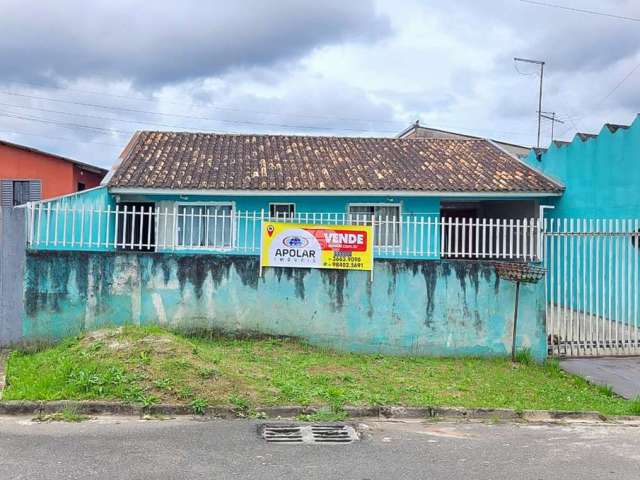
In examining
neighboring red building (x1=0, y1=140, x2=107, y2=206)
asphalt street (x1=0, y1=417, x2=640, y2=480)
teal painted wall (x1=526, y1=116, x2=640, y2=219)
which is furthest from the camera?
neighboring red building (x1=0, y1=140, x2=107, y2=206)

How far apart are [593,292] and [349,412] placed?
19.1 ft

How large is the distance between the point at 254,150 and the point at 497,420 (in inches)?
479

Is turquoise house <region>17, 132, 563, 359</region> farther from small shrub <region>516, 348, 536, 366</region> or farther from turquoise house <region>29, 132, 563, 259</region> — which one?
turquoise house <region>29, 132, 563, 259</region>

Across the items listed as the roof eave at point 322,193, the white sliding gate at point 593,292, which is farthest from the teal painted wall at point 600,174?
the white sliding gate at point 593,292

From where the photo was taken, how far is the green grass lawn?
7.11m

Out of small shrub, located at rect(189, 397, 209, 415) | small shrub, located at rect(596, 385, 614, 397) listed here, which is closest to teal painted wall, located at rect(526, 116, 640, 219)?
small shrub, located at rect(596, 385, 614, 397)

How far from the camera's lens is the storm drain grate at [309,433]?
6.10 metres

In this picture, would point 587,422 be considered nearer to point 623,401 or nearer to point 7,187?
point 623,401

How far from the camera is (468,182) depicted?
16.0m

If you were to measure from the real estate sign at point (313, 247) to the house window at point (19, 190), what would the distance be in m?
14.1

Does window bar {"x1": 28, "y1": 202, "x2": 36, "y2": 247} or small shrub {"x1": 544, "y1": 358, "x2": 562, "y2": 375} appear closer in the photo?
small shrub {"x1": 544, "y1": 358, "x2": 562, "y2": 375}

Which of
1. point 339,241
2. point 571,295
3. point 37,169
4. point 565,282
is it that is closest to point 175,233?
point 339,241

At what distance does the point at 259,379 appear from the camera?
7.86 m

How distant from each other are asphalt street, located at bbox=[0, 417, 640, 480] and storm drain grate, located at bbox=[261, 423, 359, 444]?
0.14 m
